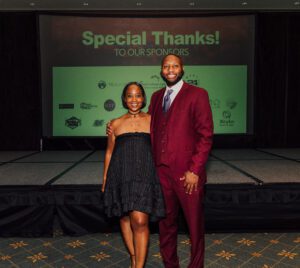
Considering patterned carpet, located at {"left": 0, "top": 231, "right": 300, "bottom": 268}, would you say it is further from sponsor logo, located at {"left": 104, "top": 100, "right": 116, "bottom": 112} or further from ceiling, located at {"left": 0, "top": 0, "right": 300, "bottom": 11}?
ceiling, located at {"left": 0, "top": 0, "right": 300, "bottom": 11}

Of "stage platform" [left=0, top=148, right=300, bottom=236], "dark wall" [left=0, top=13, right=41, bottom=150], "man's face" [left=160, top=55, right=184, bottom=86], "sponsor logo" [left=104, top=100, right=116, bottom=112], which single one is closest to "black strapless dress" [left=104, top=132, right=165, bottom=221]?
"man's face" [left=160, top=55, right=184, bottom=86]

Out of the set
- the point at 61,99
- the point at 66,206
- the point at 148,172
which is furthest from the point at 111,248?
the point at 61,99

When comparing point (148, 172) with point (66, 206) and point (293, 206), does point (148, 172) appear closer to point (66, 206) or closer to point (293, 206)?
point (66, 206)

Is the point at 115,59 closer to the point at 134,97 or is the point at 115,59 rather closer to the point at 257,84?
the point at 257,84

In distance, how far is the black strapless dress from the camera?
194 centimetres

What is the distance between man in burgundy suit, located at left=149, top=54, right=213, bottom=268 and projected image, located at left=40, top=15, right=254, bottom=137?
4.30m

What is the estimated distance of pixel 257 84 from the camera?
6.35 meters

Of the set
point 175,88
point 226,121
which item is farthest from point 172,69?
point 226,121

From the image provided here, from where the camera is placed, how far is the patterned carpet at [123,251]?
2.44 metres

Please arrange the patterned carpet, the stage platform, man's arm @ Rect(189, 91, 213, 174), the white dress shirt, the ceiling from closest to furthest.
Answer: man's arm @ Rect(189, 91, 213, 174) → the white dress shirt → the patterned carpet → the stage platform → the ceiling

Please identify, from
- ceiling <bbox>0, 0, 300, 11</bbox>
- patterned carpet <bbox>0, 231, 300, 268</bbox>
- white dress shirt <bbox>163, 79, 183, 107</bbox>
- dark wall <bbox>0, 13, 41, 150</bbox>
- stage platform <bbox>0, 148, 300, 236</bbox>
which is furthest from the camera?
dark wall <bbox>0, 13, 41, 150</bbox>

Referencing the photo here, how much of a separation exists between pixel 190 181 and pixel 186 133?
0.92ft

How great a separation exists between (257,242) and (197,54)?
13.9 feet

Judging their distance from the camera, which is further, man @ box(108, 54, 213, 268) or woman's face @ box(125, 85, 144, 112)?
woman's face @ box(125, 85, 144, 112)
